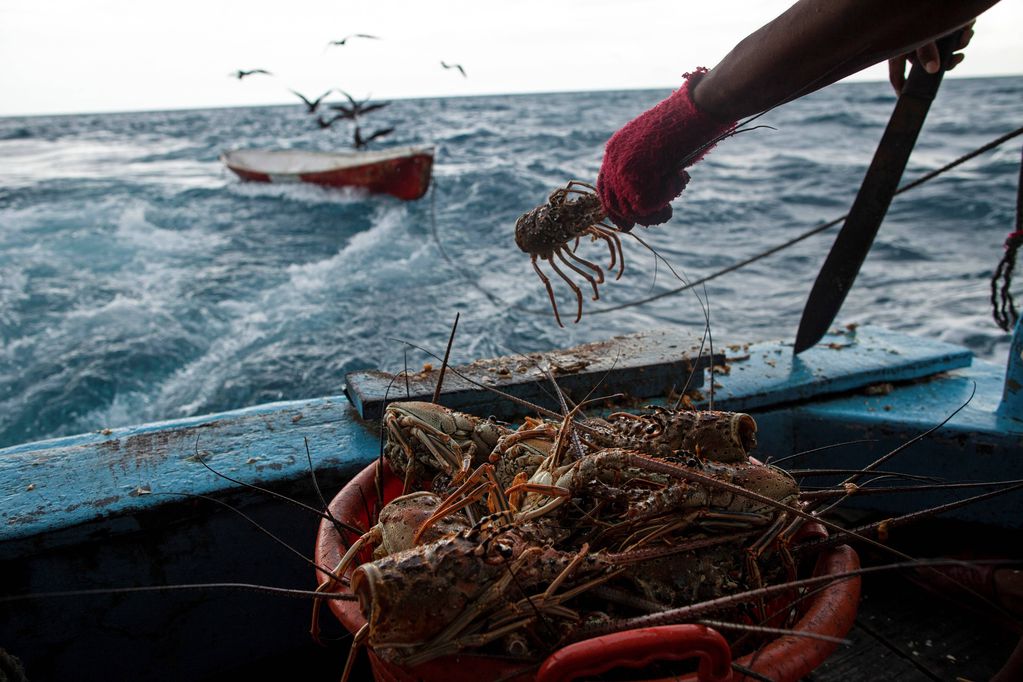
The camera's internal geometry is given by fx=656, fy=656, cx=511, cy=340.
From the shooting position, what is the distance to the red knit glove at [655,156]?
1609mm

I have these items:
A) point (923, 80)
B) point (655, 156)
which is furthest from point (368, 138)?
point (655, 156)

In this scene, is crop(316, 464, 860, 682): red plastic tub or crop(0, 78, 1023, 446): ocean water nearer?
crop(316, 464, 860, 682): red plastic tub

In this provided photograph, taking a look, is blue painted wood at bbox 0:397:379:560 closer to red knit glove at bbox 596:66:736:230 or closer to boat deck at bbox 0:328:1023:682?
boat deck at bbox 0:328:1023:682

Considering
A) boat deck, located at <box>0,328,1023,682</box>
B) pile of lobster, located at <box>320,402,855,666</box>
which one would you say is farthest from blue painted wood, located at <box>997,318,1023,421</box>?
pile of lobster, located at <box>320,402,855,666</box>

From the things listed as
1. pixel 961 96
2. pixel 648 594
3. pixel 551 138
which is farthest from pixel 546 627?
pixel 961 96

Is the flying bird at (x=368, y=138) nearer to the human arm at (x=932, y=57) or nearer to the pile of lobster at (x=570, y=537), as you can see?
the human arm at (x=932, y=57)

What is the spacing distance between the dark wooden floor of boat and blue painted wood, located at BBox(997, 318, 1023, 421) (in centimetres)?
41

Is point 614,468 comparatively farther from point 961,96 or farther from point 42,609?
point 961,96

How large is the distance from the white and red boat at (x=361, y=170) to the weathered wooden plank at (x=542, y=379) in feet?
36.3

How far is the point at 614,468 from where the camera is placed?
1366 mm

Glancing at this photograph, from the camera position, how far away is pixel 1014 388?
2178 mm

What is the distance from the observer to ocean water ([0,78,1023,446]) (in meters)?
5.43

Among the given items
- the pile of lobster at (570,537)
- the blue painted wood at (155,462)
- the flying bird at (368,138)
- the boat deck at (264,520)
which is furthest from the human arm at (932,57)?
the flying bird at (368,138)

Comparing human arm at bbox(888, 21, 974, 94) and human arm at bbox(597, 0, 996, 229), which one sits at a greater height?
human arm at bbox(888, 21, 974, 94)
